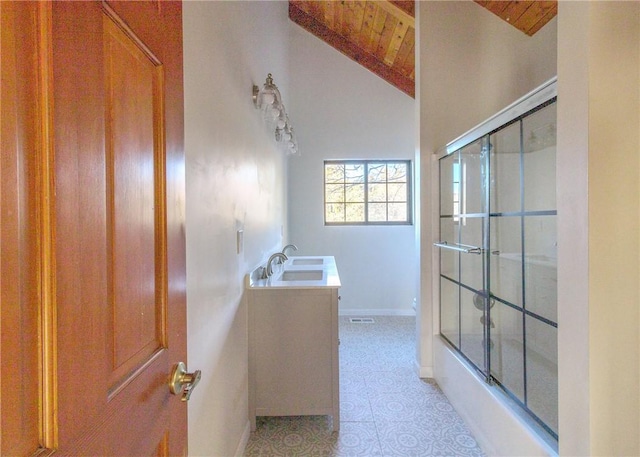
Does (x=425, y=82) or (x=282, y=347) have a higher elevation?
(x=425, y=82)

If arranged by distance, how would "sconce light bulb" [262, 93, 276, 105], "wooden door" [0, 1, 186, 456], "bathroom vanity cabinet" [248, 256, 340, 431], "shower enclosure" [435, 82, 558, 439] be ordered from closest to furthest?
"wooden door" [0, 1, 186, 456] < "shower enclosure" [435, 82, 558, 439] < "bathroom vanity cabinet" [248, 256, 340, 431] < "sconce light bulb" [262, 93, 276, 105]

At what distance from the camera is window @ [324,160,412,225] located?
13.7 ft

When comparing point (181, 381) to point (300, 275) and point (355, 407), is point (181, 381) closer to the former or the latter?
point (355, 407)

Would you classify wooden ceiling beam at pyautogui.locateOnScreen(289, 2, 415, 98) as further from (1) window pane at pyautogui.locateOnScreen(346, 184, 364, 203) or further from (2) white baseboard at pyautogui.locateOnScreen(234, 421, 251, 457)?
(2) white baseboard at pyautogui.locateOnScreen(234, 421, 251, 457)

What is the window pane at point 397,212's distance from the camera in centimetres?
419

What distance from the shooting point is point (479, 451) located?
167 centimetres

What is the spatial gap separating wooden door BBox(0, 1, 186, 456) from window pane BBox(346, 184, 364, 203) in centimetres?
357

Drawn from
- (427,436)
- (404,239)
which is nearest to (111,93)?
(427,436)

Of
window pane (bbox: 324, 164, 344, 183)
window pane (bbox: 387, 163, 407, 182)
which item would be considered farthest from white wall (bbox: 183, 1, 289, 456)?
window pane (bbox: 387, 163, 407, 182)

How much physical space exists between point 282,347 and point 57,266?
1.59 meters

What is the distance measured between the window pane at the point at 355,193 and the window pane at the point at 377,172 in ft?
0.61

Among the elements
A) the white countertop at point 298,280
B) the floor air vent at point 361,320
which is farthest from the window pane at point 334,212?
the floor air vent at point 361,320

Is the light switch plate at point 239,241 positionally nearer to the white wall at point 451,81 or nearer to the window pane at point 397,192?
the white wall at point 451,81

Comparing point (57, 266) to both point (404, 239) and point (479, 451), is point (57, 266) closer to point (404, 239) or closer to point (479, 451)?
point (479, 451)
